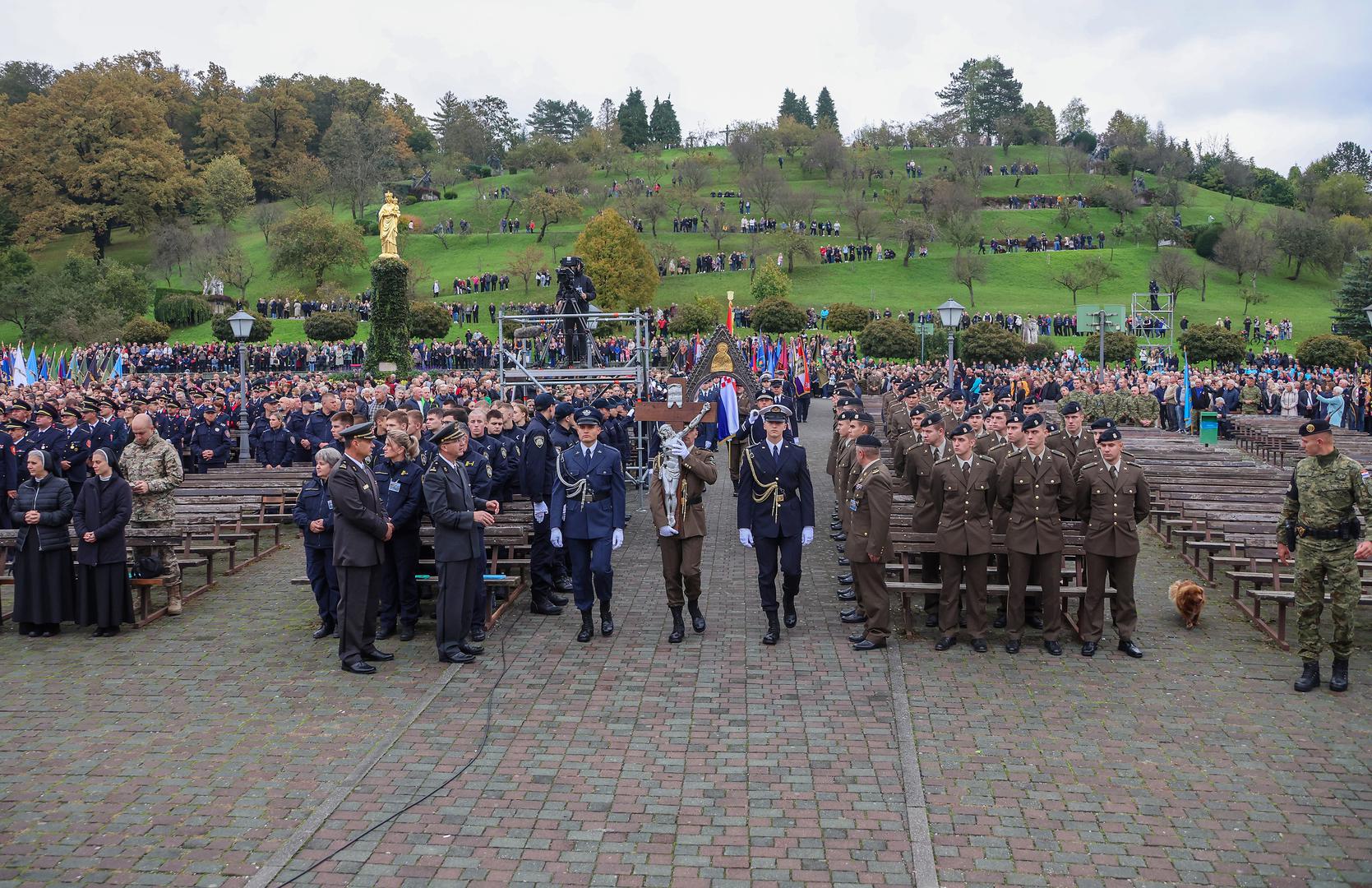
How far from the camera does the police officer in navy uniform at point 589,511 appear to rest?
963 centimetres

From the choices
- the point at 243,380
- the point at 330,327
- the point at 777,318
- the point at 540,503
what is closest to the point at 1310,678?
the point at 540,503

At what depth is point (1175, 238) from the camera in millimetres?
80000

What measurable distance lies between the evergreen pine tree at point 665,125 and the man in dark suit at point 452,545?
131186mm

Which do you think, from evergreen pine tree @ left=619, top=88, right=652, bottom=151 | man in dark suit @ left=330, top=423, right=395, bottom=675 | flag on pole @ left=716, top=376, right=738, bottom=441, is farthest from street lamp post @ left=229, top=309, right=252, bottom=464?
evergreen pine tree @ left=619, top=88, right=652, bottom=151

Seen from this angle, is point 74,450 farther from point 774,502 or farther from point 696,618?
point 774,502

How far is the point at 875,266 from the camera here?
2977 inches

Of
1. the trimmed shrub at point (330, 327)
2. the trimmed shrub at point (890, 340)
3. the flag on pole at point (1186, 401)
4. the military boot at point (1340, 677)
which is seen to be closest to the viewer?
the military boot at point (1340, 677)

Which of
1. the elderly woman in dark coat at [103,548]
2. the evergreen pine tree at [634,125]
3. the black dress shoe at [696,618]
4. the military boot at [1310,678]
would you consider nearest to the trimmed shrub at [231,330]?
the elderly woman in dark coat at [103,548]

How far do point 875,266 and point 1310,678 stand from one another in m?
69.8

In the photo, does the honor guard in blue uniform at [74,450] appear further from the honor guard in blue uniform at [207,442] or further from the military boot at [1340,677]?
the military boot at [1340,677]

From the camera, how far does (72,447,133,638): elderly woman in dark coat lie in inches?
381

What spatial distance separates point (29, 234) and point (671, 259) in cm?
5150

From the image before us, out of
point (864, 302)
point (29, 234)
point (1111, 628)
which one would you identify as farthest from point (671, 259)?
point (1111, 628)

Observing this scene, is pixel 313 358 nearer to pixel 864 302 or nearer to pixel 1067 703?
pixel 864 302
